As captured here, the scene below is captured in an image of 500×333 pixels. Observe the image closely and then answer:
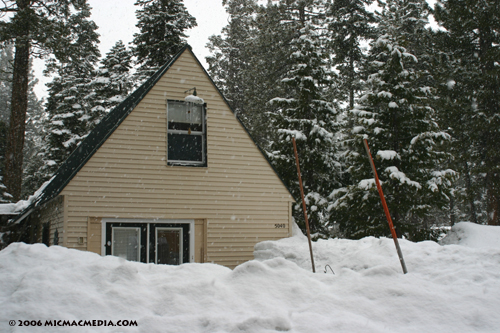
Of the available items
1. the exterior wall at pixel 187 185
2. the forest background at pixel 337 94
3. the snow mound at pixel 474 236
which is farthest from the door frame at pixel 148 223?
the snow mound at pixel 474 236

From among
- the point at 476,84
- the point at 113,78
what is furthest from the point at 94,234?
the point at 476,84

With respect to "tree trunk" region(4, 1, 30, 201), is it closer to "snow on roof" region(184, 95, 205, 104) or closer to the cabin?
the cabin

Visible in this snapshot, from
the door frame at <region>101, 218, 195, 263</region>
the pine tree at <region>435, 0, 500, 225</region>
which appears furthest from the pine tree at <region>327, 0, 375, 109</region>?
the door frame at <region>101, 218, 195, 263</region>

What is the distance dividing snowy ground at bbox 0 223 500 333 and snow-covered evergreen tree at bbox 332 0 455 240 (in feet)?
25.7

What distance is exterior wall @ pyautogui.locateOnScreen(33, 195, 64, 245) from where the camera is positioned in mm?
9969

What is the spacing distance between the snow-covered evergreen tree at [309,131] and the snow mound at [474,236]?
4.39 m

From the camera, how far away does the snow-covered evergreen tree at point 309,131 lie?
626 inches

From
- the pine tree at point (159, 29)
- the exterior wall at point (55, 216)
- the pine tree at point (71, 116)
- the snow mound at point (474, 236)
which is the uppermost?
the pine tree at point (159, 29)

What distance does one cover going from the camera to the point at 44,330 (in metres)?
3.89

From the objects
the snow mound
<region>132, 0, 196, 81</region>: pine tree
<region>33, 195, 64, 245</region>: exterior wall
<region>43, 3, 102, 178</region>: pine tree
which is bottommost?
the snow mound

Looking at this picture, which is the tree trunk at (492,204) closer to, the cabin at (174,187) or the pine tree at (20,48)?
the cabin at (174,187)

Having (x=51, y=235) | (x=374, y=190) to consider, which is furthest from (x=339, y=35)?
(x=51, y=235)

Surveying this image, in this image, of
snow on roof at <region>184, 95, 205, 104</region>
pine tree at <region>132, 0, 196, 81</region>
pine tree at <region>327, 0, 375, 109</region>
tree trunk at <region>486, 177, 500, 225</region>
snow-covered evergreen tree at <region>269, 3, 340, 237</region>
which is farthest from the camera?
pine tree at <region>327, 0, 375, 109</region>

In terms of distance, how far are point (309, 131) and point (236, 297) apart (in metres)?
12.2
